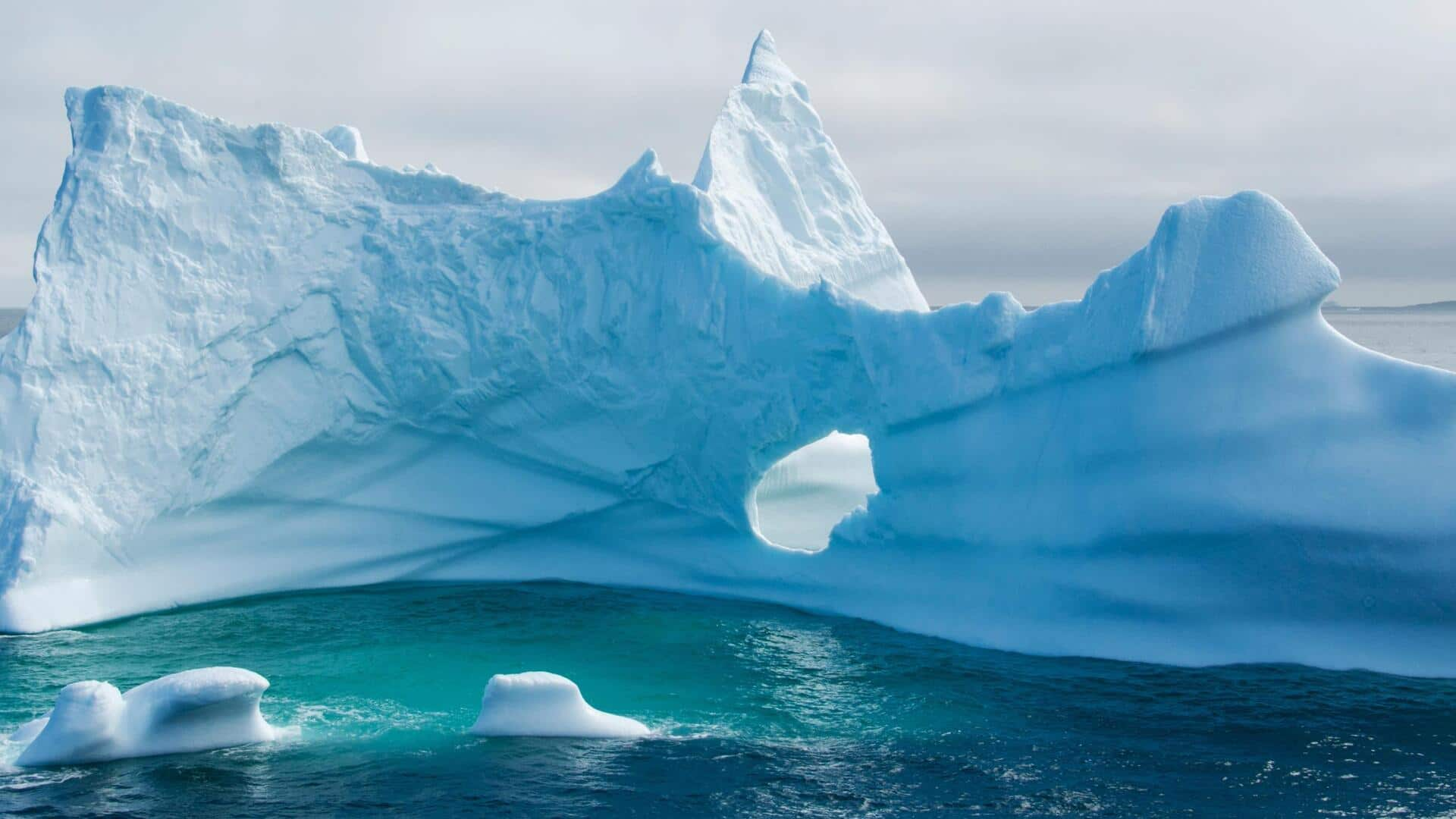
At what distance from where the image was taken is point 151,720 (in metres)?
8.82

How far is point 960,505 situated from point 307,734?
19.0ft

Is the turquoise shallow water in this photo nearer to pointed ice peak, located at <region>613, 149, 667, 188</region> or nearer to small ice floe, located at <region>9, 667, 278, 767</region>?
small ice floe, located at <region>9, 667, 278, 767</region>

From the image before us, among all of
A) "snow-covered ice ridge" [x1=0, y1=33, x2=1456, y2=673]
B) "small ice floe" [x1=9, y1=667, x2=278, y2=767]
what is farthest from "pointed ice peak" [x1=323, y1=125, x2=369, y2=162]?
"small ice floe" [x1=9, y1=667, x2=278, y2=767]

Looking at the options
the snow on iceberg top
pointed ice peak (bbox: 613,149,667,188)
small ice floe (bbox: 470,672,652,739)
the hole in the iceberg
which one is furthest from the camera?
the hole in the iceberg

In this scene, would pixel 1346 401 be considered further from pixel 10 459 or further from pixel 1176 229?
pixel 10 459

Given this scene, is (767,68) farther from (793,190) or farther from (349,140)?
(349,140)

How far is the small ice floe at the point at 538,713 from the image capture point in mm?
9141

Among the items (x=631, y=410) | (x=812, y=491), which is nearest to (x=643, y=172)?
(x=631, y=410)

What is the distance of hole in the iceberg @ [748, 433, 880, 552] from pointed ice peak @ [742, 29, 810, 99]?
466cm

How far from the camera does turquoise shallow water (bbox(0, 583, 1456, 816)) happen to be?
26.0ft

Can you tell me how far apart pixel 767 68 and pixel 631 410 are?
6257 mm

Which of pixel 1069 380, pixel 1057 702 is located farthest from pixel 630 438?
pixel 1057 702

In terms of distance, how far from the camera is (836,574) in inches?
488

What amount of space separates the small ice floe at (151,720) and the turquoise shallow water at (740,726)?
172 mm
